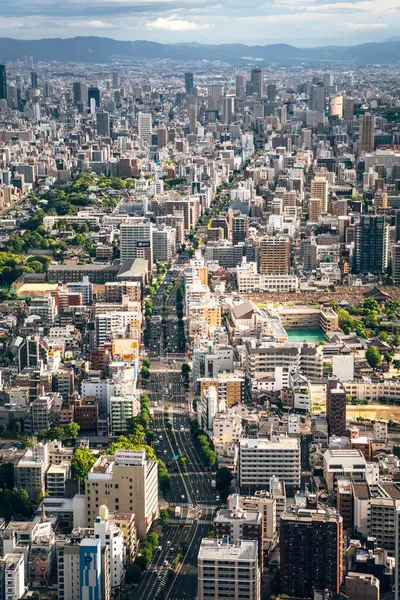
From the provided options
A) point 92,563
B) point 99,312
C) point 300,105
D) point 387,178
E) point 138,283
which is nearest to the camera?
point 92,563

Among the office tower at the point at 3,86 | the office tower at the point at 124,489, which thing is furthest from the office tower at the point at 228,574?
the office tower at the point at 3,86

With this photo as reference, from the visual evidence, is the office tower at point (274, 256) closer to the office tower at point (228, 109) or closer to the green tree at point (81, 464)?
the green tree at point (81, 464)

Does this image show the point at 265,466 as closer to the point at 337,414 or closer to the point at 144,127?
the point at 337,414

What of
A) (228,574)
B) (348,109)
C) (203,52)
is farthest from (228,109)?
(203,52)

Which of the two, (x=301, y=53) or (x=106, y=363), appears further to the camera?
(x=301, y=53)

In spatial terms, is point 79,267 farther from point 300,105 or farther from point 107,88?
point 107,88

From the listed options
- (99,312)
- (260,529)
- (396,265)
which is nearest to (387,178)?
(396,265)
